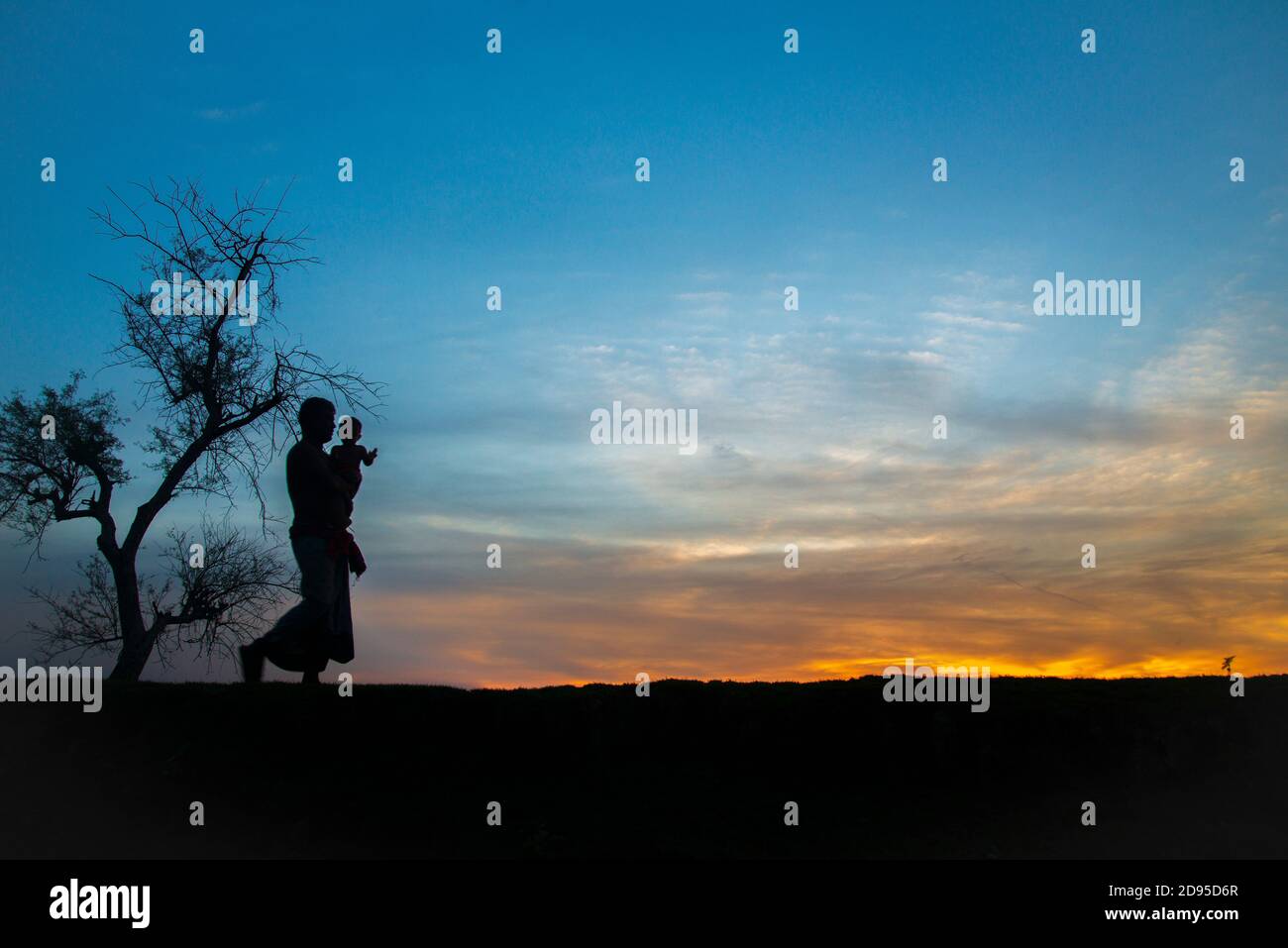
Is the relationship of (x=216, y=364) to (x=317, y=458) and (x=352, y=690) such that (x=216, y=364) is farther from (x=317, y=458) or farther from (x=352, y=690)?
(x=352, y=690)

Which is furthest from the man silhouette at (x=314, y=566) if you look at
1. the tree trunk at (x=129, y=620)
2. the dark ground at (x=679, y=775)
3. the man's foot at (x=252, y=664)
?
the tree trunk at (x=129, y=620)

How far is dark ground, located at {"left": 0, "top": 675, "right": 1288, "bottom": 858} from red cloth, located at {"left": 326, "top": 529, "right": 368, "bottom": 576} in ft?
6.83

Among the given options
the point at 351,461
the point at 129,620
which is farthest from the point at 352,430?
the point at 129,620

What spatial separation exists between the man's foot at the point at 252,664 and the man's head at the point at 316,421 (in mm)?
3010

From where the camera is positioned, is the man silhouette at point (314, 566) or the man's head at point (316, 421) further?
the man's head at point (316, 421)

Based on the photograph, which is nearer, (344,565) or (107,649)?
(344,565)

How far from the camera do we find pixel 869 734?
11.1m

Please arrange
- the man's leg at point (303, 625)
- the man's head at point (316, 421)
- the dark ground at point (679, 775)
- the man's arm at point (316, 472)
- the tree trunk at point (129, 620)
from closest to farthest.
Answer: the dark ground at point (679, 775) → the man's leg at point (303, 625) → the man's arm at point (316, 472) → the man's head at point (316, 421) → the tree trunk at point (129, 620)

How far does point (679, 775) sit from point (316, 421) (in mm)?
7221

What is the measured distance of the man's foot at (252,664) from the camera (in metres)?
13.5

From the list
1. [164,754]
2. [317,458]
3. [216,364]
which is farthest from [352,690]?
[216,364]

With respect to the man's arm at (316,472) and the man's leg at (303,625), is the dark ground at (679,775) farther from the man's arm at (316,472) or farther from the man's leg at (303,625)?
the man's arm at (316,472)

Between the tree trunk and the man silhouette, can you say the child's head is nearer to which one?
the man silhouette
